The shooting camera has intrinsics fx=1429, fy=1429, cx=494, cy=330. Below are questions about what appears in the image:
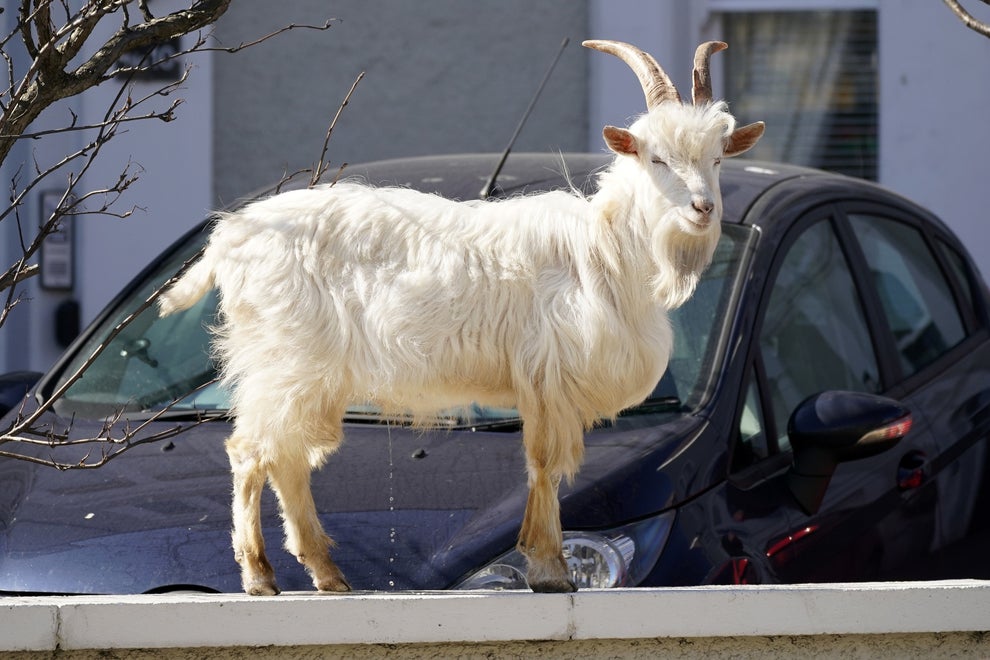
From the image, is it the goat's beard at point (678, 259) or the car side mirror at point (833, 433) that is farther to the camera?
the car side mirror at point (833, 433)

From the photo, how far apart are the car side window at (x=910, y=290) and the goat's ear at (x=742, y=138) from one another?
206 centimetres

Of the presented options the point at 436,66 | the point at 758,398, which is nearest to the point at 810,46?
the point at 436,66

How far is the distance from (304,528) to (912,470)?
7.44 ft

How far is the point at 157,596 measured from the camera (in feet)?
9.99

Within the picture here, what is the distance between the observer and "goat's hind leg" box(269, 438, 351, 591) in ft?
10.4

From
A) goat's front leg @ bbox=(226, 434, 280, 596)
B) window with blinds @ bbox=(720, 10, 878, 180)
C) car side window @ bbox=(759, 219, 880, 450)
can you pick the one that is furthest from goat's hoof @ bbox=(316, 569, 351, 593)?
window with blinds @ bbox=(720, 10, 878, 180)

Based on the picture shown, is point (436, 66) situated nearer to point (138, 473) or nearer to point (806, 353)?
point (806, 353)

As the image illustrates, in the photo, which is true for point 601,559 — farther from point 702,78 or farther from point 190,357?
point 190,357

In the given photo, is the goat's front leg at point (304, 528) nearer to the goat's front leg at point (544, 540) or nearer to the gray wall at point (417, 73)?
the goat's front leg at point (544, 540)

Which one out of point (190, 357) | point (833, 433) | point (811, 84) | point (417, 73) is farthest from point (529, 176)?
point (811, 84)

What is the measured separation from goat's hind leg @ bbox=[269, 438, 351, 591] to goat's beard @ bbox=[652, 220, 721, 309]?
2.87 feet

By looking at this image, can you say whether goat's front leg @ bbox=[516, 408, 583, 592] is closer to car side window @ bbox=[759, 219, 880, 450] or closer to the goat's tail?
the goat's tail

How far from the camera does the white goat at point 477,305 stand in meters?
3.03

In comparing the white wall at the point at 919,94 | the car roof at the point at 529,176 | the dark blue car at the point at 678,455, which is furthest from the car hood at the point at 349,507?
the white wall at the point at 919,94
